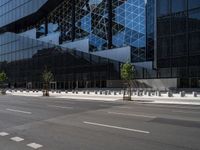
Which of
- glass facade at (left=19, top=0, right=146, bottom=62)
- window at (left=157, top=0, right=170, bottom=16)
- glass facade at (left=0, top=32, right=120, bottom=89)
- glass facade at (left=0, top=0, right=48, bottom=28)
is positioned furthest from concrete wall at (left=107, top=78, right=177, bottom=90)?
glass facade at (left=0, top=0, right=48, bottom=28)

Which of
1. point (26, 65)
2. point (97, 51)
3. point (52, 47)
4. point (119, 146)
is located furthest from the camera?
point (26, 65)

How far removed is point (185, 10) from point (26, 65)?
4897 cm

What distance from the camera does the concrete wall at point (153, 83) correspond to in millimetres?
47656

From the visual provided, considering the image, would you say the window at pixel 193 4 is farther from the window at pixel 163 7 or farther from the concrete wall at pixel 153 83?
the concrete wall at pixel 153 83

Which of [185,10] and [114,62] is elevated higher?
[185,10]

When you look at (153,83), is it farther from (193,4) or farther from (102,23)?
(102,23)

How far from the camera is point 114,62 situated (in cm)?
5894

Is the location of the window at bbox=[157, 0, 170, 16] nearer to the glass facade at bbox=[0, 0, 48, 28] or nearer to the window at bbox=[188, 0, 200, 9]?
the window at bbox=[188, 0, 200, 9]

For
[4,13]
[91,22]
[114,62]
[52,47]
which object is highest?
[4,13]

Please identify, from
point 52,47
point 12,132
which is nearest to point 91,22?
point 52,47

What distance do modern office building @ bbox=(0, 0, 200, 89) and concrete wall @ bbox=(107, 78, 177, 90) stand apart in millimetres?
160

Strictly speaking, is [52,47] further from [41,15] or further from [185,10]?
[185,10]

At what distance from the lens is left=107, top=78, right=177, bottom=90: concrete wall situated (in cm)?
4766

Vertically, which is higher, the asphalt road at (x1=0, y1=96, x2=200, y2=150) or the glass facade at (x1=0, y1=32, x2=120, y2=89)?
the glass facade at (x1=0, y1=32, x2=120, y2=89)
